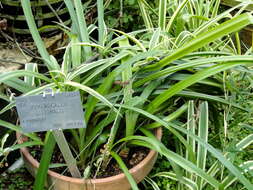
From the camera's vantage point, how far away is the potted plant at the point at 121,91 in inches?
42.9

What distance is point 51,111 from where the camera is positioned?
88 cm

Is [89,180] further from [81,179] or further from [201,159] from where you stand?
[201,159]

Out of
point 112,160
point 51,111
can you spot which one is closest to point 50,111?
point 51,111

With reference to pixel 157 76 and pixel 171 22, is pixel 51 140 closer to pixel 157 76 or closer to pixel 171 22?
pixel 157 76

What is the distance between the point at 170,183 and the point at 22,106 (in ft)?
2.59

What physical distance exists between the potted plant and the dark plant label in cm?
14

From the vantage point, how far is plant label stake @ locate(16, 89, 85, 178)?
0.85 metres

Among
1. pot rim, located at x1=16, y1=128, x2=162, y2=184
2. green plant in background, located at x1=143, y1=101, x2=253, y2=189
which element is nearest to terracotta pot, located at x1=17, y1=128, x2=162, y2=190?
pot rim, located at x1=16, y1=128, x2=162, y2=184

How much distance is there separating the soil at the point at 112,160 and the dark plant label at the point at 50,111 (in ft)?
1.18

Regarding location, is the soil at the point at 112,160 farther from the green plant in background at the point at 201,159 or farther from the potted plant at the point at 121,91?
the green plant in background at the point at 201,159

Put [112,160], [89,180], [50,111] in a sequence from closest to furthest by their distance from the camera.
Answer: [50,111], [89,180], [112,160]

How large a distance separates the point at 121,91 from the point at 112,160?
268 mm

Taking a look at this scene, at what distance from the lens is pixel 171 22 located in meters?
1.62

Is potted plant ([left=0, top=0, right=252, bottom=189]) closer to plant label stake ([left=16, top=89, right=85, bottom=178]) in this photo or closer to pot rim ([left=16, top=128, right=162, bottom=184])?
pot rim ([left=16, top=128, right=162, bottom=184])
